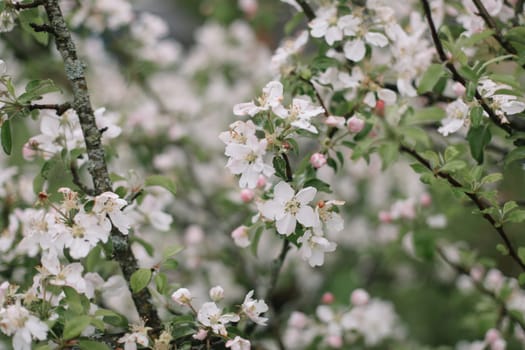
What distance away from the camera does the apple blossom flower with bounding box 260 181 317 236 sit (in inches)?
47.0

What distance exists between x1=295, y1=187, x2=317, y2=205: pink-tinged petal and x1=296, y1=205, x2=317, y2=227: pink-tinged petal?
0.01 m

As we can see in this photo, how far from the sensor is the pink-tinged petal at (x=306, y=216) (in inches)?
46.9

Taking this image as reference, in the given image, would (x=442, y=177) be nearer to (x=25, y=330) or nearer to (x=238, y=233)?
(x=238, y=233)

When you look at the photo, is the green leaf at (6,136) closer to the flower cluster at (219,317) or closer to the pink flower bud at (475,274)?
the flower cluster at (219,317)

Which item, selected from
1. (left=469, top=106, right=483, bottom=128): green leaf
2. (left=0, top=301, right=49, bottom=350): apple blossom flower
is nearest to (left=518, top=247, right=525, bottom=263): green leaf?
(left=469, top=106, right=483, bottom=128): green leaf

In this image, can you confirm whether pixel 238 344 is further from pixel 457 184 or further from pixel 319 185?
pixel 457 184

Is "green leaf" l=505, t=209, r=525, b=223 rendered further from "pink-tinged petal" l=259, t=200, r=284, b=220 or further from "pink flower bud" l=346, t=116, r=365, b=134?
"pink-tinged petal" l=259, t=200, r=284, b=220

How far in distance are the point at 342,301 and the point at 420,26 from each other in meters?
1.14

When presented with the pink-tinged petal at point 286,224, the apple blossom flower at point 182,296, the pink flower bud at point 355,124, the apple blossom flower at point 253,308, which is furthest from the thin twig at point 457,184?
the apple blossom flower at point 182,296

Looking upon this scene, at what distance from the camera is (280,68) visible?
155 centimetres

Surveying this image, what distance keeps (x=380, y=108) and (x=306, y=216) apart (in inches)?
17.9

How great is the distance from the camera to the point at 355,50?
1.50 meters

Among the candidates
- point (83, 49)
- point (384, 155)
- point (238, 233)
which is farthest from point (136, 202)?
point (83, 49)

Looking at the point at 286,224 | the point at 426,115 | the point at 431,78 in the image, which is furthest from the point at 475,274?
the point at 286,224
